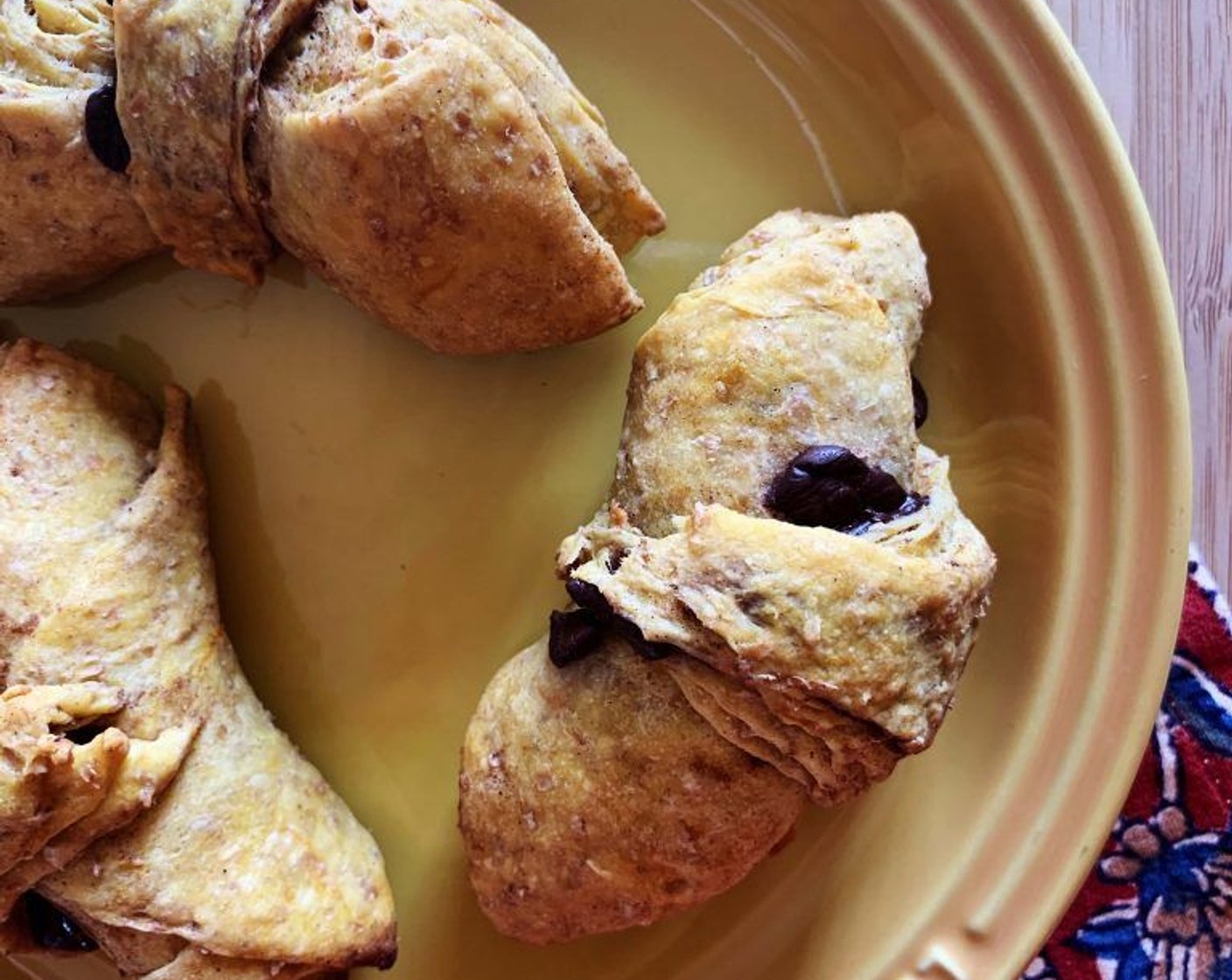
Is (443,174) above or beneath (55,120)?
above

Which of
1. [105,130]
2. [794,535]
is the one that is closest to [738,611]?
[794,535]

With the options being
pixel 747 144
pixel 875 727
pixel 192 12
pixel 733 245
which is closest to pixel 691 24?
pixel 747 144

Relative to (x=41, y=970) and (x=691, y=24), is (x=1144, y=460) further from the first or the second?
(x=41, y=970)

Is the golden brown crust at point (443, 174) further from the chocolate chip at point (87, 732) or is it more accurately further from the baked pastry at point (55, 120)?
the chocolate chip at point (87, 732)

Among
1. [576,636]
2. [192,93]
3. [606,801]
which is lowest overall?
[606,801]

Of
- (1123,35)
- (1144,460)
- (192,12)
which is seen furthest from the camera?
(1123,35)

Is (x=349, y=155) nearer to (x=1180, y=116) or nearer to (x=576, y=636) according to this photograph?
(x=576, y=636)

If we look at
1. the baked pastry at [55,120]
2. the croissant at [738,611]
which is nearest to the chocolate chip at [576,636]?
the croissant at [738,611]
